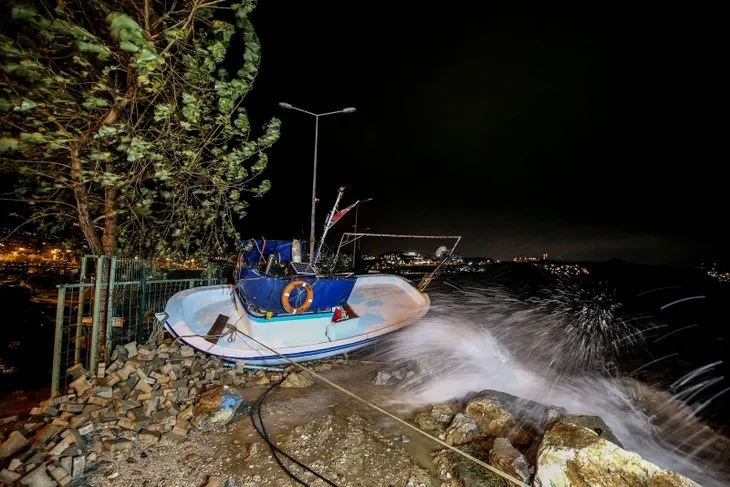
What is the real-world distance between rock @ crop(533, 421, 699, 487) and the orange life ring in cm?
631

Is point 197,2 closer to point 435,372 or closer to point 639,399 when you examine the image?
point 435,372

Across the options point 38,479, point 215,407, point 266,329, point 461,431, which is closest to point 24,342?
point 266,329

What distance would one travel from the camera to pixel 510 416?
18.7 feet

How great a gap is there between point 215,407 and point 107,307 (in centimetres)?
332

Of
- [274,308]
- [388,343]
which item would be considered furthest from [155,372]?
[388,343]

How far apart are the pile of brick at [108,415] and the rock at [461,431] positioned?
437cm

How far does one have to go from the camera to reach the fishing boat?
8.38 meters

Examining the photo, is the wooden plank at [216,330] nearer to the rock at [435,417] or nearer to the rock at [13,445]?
the rock at [13,445]

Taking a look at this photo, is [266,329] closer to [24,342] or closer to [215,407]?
[215,407]

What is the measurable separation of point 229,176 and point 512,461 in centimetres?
647

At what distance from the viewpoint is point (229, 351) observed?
7941 millimetres

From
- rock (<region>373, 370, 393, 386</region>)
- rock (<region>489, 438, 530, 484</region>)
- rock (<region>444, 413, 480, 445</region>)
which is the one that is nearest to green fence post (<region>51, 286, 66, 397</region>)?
rock (<region>373, 370, 393, 386</region>)

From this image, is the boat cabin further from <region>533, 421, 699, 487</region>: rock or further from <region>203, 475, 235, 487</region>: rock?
<region>533, 421, 699, 487</region>: rock

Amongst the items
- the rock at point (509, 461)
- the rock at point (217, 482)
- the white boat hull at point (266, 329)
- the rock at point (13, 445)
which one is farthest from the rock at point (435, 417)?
the rock at point (13, 445)
